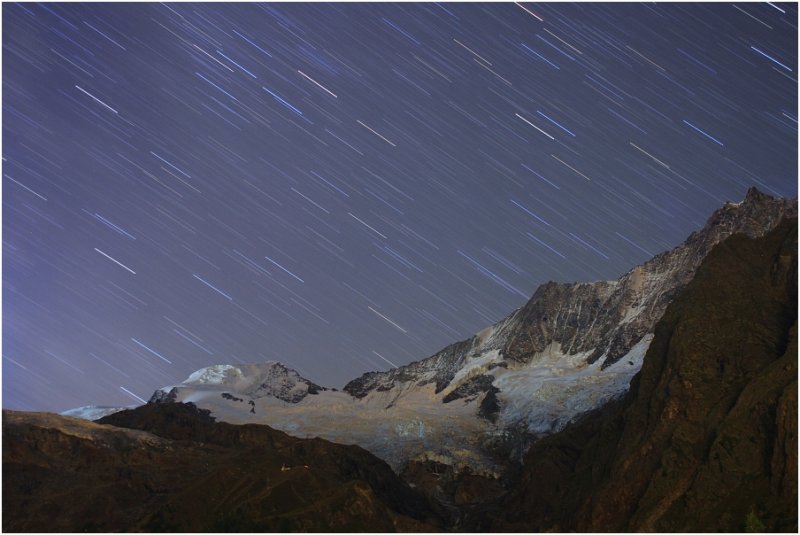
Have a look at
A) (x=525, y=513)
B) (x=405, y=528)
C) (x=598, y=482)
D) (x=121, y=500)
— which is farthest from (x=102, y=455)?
(x=598, y=482)

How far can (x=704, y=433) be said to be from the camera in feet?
390

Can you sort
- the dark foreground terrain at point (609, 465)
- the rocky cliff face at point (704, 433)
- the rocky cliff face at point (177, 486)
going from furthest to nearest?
the rocky cliff face at point (177, 486), the dark foreground terrain at point (609, 465), the rocky cliff face at point (704, 433)

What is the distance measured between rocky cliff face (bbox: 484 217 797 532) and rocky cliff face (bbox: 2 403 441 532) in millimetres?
25123

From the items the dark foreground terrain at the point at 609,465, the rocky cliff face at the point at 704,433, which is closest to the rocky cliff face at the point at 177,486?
the dark foreground terrain at the point at 609,465

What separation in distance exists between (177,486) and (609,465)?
7222 centimetres

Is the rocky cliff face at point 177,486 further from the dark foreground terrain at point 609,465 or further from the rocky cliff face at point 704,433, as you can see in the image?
the rocky cliff face at point 704,433

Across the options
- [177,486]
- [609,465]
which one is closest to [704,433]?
[609,465]

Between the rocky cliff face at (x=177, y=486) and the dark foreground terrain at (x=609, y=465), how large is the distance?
0.31 m

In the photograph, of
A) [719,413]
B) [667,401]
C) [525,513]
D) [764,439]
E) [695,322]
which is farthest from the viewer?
[525,513]

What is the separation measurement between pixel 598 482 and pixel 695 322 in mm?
30111

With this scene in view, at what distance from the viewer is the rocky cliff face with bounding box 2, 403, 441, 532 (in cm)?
11919

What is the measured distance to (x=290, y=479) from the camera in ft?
429

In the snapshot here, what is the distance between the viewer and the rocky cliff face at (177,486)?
119 m

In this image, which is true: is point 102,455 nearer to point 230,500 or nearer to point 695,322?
point 230,500
